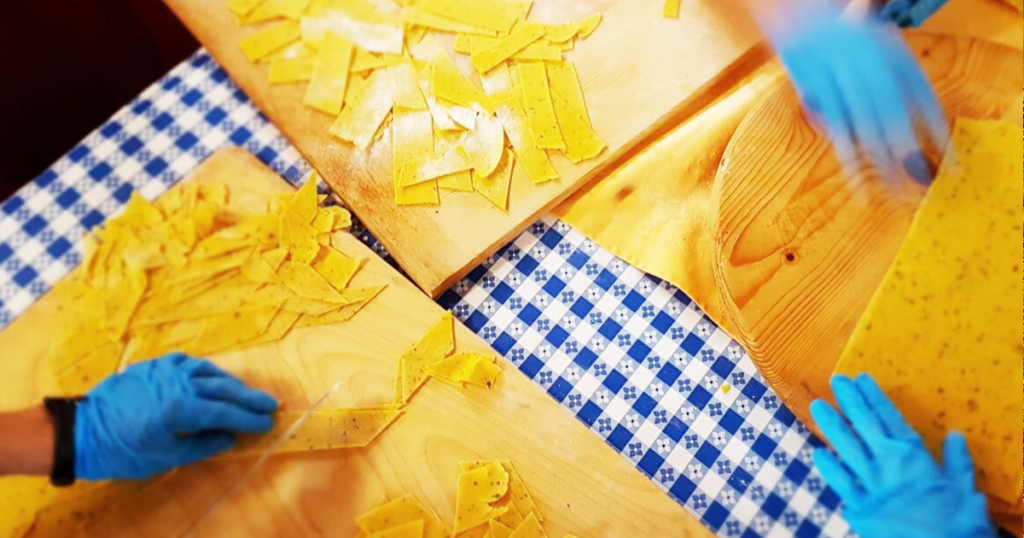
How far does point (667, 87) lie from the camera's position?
1.49 metres

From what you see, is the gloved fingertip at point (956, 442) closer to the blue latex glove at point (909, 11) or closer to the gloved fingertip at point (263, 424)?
the blue latex glove at point (909, 11)

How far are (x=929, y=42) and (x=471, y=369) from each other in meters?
0.99

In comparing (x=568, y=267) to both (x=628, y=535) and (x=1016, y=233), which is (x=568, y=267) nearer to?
(x=628, y=535)

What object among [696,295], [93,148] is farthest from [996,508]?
[93,148]

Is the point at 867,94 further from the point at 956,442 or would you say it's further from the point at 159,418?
the point at 159,418

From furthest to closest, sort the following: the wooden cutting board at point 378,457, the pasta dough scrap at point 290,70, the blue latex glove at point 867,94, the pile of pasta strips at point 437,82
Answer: the pasta dough scrap at point 290,70 → the pile of pasta strips at point 437,82 → the blue latex glove at point 867,94 → the wooden cutting board at point 378,457

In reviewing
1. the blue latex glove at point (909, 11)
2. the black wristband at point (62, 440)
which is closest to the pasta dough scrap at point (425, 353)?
the black wristband at point (62, 440)

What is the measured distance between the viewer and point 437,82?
148cm

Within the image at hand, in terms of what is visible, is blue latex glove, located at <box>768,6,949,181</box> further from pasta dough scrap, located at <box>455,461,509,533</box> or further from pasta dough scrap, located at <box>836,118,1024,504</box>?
pasta dough scrap, located at <box>455,461,509,533</box>

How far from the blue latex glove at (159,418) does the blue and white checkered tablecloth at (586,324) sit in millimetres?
360

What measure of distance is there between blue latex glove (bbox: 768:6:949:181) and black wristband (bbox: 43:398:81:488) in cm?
130

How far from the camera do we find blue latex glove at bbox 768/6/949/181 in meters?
1.31

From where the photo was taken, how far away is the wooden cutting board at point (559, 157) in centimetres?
138

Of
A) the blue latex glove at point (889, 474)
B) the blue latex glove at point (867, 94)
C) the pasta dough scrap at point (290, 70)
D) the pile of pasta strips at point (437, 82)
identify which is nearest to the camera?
the blue latex glove at point (889, 474)
